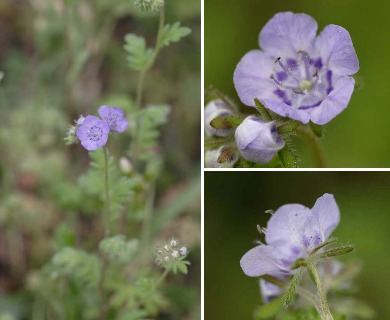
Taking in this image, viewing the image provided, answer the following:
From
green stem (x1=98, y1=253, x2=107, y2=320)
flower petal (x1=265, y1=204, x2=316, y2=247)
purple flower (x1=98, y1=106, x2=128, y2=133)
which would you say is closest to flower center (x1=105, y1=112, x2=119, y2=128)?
purple flower (x1=98, y1=106, x2=128, y2=133)

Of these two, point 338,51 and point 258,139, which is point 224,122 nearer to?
point 258,139

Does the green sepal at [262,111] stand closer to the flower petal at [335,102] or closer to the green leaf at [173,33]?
the flower petal at [335,102]

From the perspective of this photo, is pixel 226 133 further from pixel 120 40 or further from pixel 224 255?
pixel 120 40

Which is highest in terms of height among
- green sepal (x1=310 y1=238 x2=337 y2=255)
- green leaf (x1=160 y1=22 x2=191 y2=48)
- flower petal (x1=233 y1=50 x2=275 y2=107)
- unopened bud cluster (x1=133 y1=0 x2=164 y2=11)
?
unopened bud cluster (x1=133 y1=0 x2=164 y2=11)

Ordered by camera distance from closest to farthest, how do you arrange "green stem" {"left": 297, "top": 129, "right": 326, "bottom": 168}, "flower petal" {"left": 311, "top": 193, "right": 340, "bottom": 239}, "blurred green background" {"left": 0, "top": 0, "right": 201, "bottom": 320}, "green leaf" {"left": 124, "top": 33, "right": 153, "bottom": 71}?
"flower petal" {"left": 311, "top": 193, "right": 340, "bottom": 239}
"green stem" {"left": 297, "top": 129, "right": 326, "bottom": 168}
"green leaf" {"left": 124, "top": 33, "right": 153, "bottom": 71}
"blurred green background" {"left": 0, "top": 0, "right": 201, "bottom": 320}

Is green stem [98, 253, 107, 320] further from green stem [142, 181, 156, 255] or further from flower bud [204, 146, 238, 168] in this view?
flower bud [204, 146, 238, 168]

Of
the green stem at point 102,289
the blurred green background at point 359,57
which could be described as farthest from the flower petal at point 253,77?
the blurred green background at point 359,57

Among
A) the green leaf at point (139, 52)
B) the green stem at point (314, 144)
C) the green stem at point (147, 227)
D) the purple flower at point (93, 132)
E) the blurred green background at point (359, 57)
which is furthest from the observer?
the blurred green background at point (359, 57)
